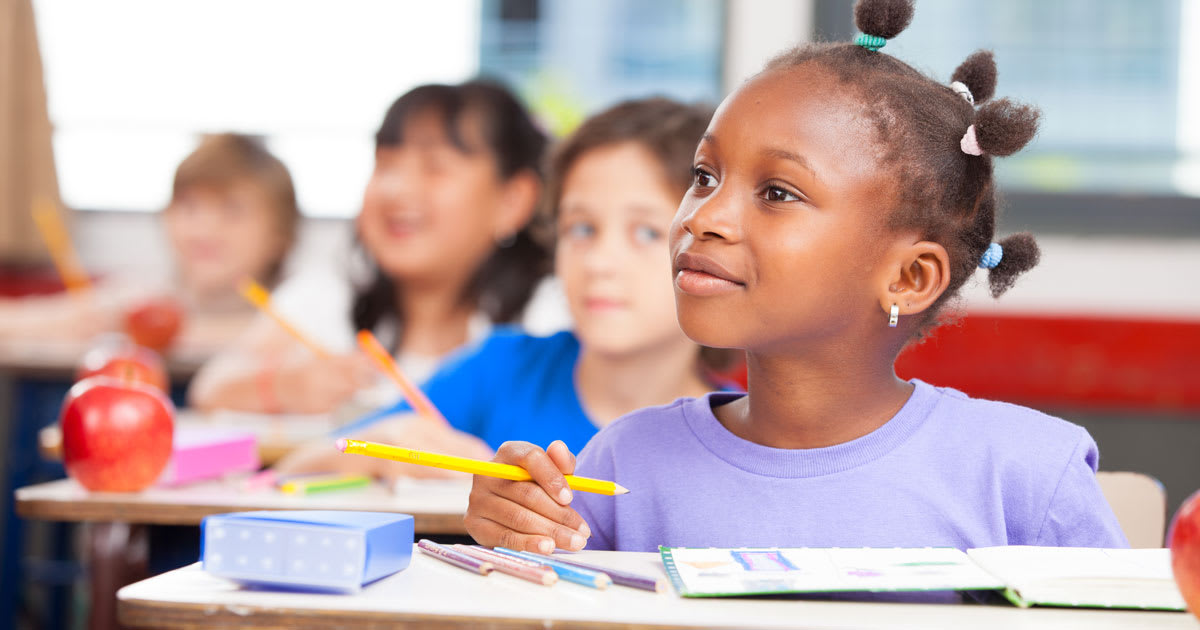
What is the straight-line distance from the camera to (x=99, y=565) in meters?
2.07

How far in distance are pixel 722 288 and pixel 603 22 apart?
306 centimetres

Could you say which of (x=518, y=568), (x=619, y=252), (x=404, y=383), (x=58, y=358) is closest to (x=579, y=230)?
(x=619, y=252)

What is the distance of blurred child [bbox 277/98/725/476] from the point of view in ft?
5.35

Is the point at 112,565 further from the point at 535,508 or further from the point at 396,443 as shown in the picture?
the point at 535,508

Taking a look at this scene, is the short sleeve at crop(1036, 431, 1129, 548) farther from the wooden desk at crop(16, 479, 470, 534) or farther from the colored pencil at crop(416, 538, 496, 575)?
the wooden desk at crop(16, 479, 470, 534)

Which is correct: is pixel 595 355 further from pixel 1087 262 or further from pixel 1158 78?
pixel 1158 78

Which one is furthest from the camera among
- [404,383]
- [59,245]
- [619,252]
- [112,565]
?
[59,245]

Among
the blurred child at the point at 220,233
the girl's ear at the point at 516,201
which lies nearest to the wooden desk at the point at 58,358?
the blurred child at the point at 220,233

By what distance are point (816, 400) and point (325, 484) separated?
0.65 metres

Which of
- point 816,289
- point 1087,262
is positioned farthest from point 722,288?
point 1087,262

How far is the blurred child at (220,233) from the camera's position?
11.0 ft

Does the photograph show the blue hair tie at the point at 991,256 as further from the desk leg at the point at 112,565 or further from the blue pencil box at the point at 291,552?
the desk leg at the point at 112,565

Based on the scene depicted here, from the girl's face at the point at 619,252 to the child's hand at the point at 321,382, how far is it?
27.5 inches

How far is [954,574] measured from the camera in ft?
2.48
